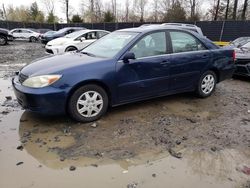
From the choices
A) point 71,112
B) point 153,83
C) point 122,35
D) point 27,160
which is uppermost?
point 122,35

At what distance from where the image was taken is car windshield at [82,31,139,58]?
4.92 metres

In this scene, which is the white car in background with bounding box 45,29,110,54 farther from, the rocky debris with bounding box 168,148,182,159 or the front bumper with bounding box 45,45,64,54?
the rocky debris with bounding box 168,148,182,159

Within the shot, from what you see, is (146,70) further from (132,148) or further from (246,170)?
(246,170)

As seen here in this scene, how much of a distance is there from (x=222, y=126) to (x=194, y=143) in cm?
92

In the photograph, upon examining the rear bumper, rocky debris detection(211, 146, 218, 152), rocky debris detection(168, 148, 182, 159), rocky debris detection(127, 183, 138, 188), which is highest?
the rear bumper

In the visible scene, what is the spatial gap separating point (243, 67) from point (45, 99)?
238 inches

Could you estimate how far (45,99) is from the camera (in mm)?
4102

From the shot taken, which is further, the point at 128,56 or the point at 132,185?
the point at 128,56

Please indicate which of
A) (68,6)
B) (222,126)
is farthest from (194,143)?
(68,6)

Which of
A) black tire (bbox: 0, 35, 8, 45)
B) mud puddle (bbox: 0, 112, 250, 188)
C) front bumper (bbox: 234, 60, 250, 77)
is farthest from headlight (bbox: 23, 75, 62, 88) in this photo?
black tire (bbox: 0, 35, 8, 45)

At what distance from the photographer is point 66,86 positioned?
4.20 meters

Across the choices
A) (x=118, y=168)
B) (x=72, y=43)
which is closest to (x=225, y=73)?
(x=118, y=168)

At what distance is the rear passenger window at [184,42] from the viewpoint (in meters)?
5.37

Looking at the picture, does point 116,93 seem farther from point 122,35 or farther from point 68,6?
point 68,6
